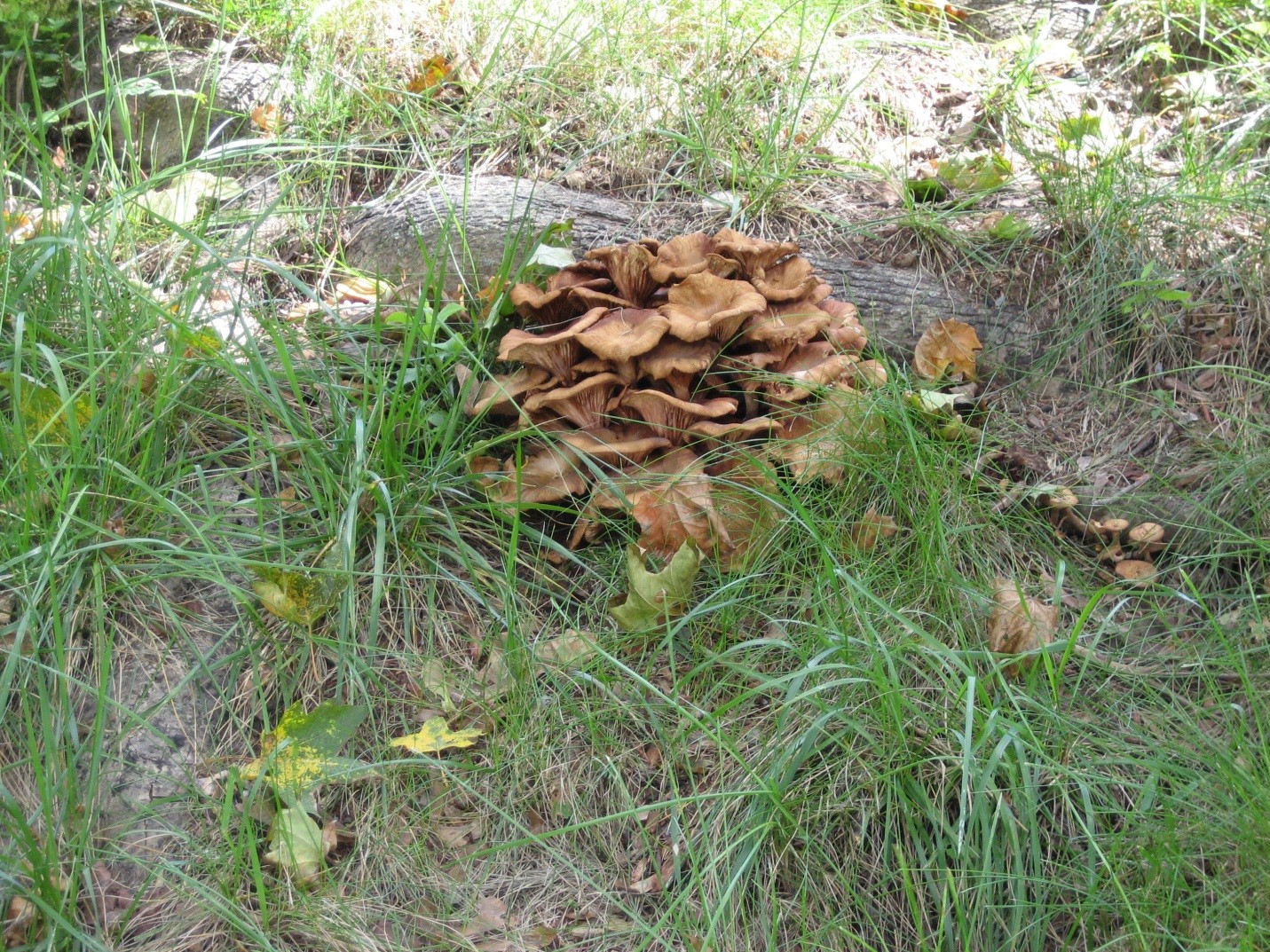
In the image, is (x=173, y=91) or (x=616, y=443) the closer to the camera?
(x=616, y=443)

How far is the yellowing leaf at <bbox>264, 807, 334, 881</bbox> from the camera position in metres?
2.09

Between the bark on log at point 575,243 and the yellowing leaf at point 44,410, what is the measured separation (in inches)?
40.8

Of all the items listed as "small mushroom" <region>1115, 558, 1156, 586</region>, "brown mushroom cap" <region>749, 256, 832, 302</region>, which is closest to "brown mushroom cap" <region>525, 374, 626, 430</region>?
"brown mushroom cap" <region>749, 256, 832, 302</region>

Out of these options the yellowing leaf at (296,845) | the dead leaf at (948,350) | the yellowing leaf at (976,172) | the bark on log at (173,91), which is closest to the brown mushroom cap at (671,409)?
the dead leaf at (948,350)

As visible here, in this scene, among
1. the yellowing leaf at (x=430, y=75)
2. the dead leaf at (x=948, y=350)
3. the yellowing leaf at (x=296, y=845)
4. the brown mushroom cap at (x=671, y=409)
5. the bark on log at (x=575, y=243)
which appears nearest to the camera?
the yellowing leaf at (x=296, y=845)

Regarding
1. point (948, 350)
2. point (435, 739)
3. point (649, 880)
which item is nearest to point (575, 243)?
point (948, 350)

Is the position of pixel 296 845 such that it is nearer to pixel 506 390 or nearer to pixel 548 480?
pixel 548 480

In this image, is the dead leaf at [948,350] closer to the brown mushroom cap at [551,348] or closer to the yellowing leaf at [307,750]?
the brown mushroom cap at [551,348]

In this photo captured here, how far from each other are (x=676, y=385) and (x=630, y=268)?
1.20 ft

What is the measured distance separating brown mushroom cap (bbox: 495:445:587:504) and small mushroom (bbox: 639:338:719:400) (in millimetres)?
299

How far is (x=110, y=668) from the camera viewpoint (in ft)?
7.57

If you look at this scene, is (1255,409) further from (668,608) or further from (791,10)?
(791,10)

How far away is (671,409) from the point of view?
8.67 feet

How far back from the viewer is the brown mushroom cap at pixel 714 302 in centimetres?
262
